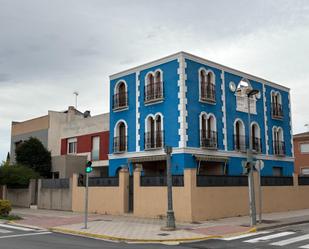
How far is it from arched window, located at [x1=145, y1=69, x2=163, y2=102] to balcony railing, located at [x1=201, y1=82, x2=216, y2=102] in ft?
8.81

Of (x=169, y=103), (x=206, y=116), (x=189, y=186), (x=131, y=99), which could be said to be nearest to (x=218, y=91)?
(x=206, y=116)

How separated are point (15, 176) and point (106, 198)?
10.8 m

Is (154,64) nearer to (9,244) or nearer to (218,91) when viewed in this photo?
(218,91)

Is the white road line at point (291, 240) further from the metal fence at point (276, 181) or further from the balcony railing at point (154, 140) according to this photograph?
the balcony railing at point (154, 140)

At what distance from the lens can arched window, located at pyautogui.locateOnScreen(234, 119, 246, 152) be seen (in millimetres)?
28562

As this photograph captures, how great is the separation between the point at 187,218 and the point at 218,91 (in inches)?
427

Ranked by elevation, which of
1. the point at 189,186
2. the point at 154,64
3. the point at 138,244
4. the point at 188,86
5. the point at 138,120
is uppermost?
the point at 154,64

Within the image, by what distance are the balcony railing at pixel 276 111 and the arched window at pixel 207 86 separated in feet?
23.5

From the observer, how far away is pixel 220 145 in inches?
1067

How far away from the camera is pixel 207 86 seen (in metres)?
26.7

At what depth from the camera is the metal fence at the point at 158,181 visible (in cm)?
2016

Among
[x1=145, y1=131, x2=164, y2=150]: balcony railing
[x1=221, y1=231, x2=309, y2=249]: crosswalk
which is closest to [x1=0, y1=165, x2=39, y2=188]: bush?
[x1=145, y1=131, x2=164, y2=150]: balcony railing

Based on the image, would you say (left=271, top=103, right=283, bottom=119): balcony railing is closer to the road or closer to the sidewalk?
the sidewalk

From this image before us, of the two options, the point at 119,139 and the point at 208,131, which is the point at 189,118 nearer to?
the point at 208,131
